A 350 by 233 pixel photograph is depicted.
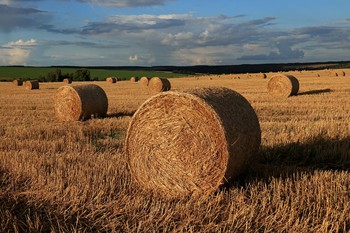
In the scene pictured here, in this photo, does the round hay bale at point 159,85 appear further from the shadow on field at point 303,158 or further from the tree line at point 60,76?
the tree line at point 60,76

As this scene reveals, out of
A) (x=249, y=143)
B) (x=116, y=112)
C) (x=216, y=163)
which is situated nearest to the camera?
(x=216, y=163)

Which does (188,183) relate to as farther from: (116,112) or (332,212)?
(116,112)

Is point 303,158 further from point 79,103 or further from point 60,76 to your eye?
point 60,76

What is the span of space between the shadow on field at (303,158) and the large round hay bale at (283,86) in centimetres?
1401

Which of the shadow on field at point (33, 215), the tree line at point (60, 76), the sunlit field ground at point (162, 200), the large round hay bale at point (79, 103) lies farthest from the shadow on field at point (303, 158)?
the tree line at point (60, 76)

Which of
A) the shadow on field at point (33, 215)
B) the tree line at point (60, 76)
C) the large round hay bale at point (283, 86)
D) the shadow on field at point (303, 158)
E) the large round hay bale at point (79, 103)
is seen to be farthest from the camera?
the tree line at point (60, 76)

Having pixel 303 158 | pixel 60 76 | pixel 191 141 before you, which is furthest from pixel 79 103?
pixel 60 76

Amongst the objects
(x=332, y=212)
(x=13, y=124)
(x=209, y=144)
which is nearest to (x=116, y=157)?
(x=209, y=144)

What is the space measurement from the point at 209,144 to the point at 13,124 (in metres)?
8.58

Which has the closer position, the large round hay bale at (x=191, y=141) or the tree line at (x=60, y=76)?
the large round hay bale at (x=191, y=141)

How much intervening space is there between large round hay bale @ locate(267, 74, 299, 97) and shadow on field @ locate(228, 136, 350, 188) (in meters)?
14.0

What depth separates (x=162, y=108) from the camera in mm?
6527

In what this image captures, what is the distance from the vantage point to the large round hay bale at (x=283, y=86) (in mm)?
22453

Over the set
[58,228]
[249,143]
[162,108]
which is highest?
[162,108]
